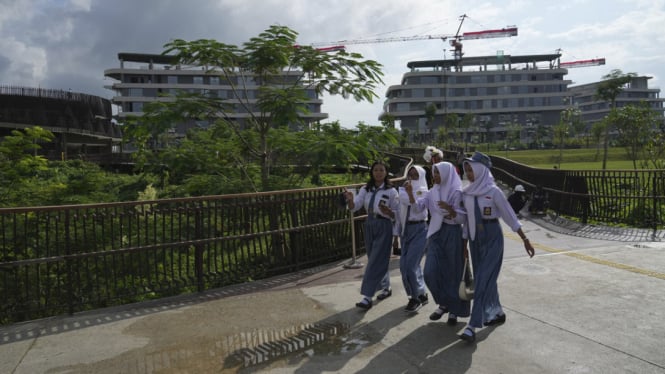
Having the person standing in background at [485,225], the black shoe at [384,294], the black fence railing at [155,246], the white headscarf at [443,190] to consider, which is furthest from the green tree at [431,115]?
the person standing in background at [485,225]

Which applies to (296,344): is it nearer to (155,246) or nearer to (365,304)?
(365,304)

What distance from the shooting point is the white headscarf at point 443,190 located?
499 cm

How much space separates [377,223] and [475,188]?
1.37 metres

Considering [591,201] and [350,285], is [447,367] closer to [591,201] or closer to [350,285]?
[350,285]

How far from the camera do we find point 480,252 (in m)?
4.81

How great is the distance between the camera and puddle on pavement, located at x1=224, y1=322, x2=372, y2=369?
426cm

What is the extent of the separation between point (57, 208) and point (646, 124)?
32971 millimetres

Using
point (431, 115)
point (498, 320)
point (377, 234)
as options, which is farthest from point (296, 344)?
point (431, 115)

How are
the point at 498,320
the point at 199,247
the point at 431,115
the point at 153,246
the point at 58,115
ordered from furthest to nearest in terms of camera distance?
the point at 431,115
the point at 58,115
the point at 199,247
the point at 153,246
the point at 498,320

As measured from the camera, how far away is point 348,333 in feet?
15.9

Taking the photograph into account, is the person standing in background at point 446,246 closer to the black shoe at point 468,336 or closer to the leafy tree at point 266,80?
the black shoe at point 468,336

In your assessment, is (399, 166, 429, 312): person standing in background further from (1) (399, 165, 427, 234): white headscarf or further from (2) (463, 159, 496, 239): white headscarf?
(2) (463, 159, 496, 239): white headscarf

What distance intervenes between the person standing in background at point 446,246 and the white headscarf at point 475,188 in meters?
0.10

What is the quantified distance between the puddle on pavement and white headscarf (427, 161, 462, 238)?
1388 millimetres
